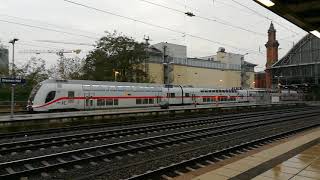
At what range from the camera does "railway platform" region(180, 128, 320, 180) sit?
8.23 m

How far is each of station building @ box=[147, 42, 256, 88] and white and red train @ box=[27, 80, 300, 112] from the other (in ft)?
98.7

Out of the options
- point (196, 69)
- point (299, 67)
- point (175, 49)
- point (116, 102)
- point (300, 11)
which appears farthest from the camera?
point (196, 69)

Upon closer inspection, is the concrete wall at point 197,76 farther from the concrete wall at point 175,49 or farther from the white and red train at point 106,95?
the white and red train at point 106,95

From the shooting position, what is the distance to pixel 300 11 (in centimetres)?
1045

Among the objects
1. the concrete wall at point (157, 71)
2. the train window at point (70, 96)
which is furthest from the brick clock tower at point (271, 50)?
the train window at point (70, 96)

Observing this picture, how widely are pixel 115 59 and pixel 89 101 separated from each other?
24.1 m

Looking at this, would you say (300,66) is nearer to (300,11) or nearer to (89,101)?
(89,101)

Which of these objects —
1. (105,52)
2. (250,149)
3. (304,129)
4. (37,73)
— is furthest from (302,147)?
(37,73)

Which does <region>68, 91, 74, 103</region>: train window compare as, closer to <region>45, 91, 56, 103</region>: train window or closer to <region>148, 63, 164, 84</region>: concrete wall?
<region>45, 91, 56, 103</region>: train window

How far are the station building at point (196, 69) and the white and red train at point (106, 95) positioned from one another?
98.7 feet

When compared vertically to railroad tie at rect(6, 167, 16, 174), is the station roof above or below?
above

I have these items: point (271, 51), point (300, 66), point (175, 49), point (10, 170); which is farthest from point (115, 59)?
point (271, 51)

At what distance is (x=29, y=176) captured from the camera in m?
9.33

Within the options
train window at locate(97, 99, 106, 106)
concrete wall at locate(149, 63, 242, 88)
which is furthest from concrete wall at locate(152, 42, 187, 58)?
train window at locate(97, 99, 106, 106)
